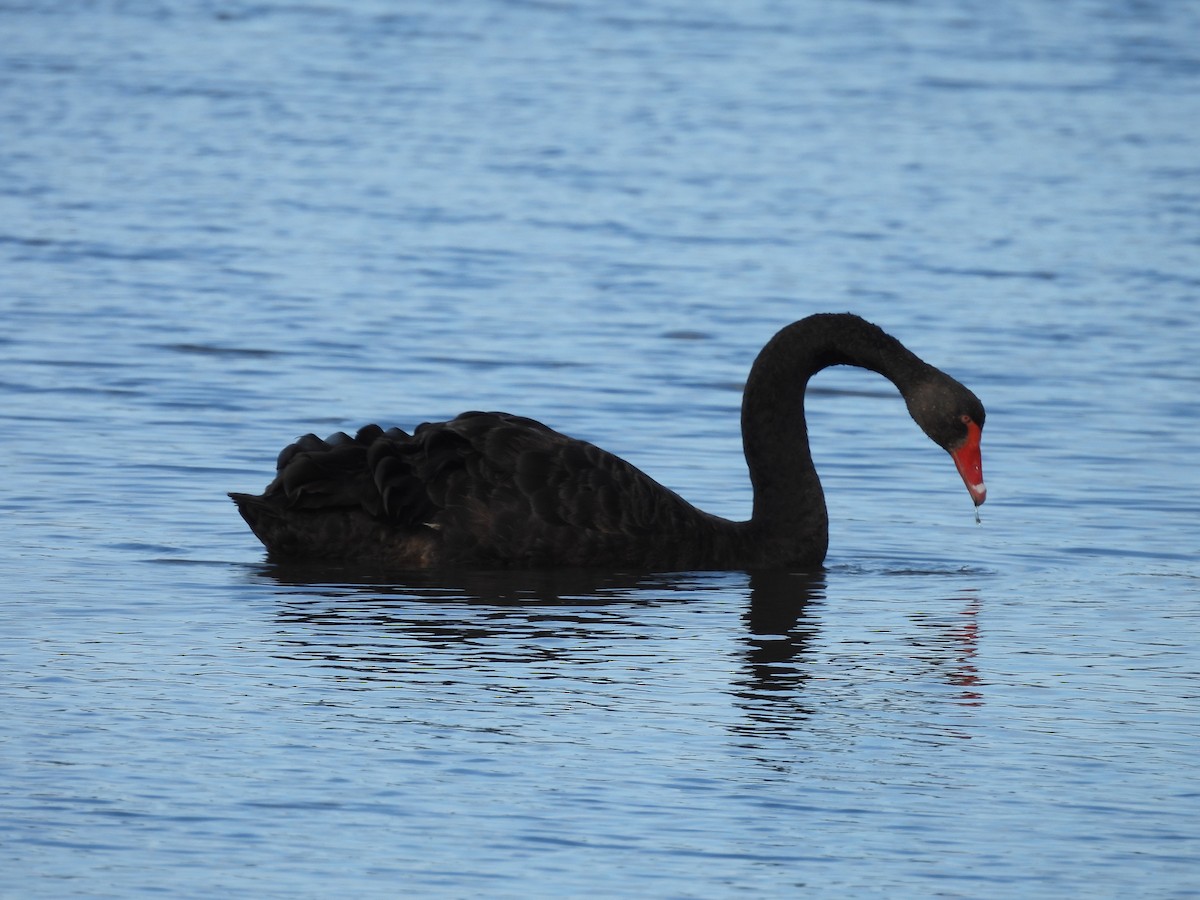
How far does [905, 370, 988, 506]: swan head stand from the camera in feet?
29.3

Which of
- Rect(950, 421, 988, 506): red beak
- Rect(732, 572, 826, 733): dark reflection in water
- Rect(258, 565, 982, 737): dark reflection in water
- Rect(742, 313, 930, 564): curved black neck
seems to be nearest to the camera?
Rect(732, 572, 826, 733): dark reflection in water

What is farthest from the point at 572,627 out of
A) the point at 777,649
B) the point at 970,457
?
the point at 970,457

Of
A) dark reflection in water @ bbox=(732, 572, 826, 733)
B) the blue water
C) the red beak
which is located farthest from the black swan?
dark reflection in water @ bbox=(732, 572, 826, 733)

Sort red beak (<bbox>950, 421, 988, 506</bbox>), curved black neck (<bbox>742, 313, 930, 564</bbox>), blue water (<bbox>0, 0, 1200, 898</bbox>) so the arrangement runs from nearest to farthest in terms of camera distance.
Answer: blue water (<bbox>0, 0, 1200, 898</bbox>), red beak (<bbox>950, 421, 988, 506</bbox>), curved black neck (<bbox>742, 313, 930, 564</bbox>)

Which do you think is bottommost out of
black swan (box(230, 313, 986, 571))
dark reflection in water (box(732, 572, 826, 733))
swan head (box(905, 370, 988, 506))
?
dark reflection in water (box(732, 572, 826, 733))

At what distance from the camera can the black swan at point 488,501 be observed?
8.55 metres

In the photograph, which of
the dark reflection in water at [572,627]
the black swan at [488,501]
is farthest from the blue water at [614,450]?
the black swan at [488,501]

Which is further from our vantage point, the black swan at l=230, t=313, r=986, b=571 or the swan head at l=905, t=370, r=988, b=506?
the swan head at l=905, t=370, r=988, b=506

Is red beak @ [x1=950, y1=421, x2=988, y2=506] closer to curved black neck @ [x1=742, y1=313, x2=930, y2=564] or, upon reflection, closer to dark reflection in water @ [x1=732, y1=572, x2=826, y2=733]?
curved black neck @ [x1=742, y1=313, x2=930, y2=564]

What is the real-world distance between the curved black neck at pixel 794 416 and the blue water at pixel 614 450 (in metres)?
0.26

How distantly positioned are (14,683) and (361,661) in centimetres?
102

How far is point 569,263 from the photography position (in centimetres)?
1616

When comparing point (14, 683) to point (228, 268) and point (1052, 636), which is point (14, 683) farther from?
point (228, 268)

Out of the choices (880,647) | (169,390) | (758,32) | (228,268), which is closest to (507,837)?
Answer: (880,647)
